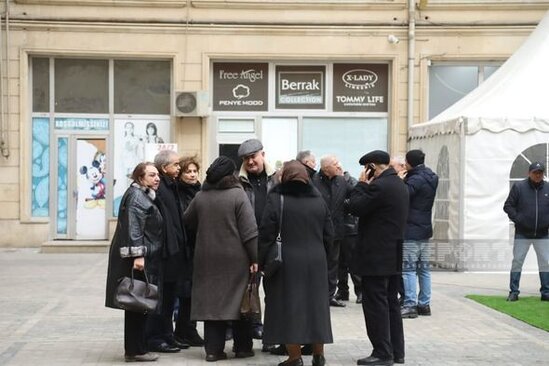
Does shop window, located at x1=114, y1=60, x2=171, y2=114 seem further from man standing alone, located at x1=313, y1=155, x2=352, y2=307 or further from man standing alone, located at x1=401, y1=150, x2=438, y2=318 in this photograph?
man standing alone, located at x1=401, y1=150, x2=438, y2=318

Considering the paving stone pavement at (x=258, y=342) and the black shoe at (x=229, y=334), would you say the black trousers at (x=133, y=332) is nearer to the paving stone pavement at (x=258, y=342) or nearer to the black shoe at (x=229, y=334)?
the paving stone pavement at (x=258, y=342)

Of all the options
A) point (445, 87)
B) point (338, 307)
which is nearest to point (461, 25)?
point (445, 87)

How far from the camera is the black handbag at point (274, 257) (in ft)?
29.2

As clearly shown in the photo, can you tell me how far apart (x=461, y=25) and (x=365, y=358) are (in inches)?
559

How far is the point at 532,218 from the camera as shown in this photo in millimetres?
13836

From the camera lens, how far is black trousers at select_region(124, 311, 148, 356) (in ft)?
30.4

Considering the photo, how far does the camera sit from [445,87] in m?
22.9

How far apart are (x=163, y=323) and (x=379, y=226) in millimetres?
2334

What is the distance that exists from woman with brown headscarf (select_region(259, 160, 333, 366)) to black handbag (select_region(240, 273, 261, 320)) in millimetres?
A: 315

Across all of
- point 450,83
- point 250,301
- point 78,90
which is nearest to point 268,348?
point 250,301

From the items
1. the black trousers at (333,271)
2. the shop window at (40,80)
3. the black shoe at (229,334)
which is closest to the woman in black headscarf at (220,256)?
the black shoe at (229,334)

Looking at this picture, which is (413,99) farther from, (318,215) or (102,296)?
(318,215)

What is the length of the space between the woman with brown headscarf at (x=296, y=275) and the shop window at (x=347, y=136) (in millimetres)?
13779

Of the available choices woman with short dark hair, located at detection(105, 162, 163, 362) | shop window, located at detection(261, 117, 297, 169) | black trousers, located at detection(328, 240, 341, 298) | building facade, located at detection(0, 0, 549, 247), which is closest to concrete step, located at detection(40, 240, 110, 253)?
building facade, located at detection(0, 0, 549, 247)
